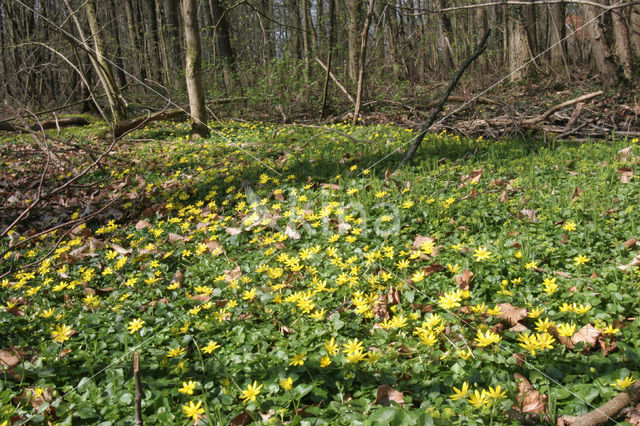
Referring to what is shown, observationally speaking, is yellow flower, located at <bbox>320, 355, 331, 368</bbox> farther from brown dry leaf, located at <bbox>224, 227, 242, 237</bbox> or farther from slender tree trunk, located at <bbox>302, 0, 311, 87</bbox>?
slender tree trunk, located at <bbox>302, 0, 311, 87</bbox>

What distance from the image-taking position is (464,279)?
8.00 feet

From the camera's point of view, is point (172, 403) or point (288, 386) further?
point (172, 403)

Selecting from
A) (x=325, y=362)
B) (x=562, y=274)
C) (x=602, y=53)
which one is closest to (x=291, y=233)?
(x=325, y=362)

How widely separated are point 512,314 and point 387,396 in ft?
2.74

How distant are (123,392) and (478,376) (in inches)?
61.4

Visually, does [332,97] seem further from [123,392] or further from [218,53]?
[123,392]

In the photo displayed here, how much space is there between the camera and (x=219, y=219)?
4.06 meters

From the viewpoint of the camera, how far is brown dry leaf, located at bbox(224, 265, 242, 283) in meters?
2.93

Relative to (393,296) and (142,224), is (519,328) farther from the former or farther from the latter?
(142,224)

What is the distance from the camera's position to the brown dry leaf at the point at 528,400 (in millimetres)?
1549

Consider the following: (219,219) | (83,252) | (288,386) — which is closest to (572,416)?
(288,386)

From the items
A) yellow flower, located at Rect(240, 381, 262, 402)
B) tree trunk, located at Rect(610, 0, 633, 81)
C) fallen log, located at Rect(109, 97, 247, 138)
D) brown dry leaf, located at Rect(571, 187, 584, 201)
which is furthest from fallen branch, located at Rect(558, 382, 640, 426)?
tree trunk, located at Rect(610, 0, 633, 81)

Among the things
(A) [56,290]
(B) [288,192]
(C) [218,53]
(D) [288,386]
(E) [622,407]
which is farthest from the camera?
(C) [218,53]

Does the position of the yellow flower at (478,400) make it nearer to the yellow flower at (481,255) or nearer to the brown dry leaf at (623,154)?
the yellow flower at (481,255)
